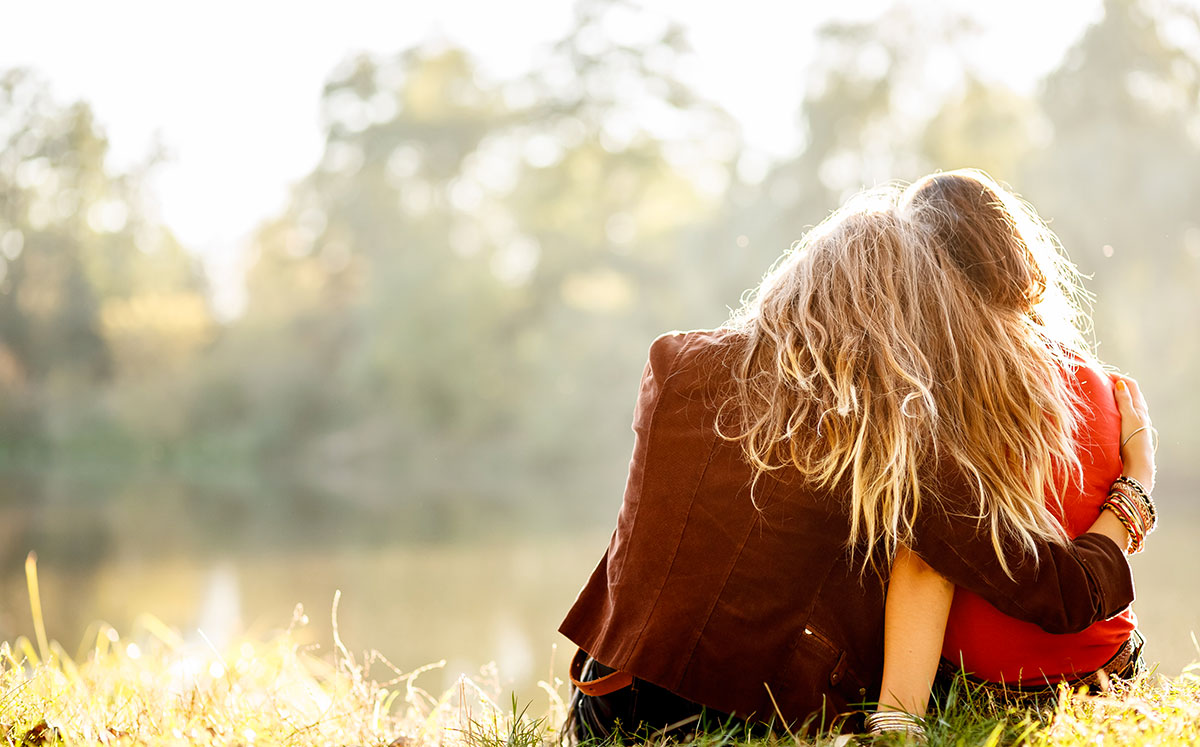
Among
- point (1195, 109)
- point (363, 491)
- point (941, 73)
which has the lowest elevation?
point (363, 491)

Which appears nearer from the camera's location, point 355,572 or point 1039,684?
point 1039,684

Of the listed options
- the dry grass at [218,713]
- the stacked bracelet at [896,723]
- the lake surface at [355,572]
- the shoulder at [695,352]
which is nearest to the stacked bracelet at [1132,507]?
the stacked bracelet at [896,723]

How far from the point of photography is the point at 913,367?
1.39 m

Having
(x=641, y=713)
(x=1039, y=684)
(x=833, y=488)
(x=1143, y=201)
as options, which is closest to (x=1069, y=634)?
(x=1039, y=684)

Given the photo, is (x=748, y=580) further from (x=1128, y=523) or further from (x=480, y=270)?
(x=480, y=270)

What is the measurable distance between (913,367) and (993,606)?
0.34 metres

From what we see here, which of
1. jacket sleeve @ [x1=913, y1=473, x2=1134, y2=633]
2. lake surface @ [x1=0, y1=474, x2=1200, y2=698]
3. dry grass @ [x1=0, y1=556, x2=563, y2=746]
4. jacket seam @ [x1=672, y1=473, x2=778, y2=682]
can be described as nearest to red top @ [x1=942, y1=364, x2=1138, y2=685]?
jacket sleeve @ [x1=913, y1=473, x2=1134, y2=633]

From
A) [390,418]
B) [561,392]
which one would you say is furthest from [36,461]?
[561,392]

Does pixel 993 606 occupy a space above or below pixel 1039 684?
above

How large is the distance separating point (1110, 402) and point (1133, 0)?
35.5 feet

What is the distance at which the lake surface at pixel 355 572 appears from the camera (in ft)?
18.0

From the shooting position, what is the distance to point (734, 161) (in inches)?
624

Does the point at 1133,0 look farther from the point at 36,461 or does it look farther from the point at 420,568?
the point at 36,461

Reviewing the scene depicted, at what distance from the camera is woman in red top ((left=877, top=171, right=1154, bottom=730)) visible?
1.37 meters
